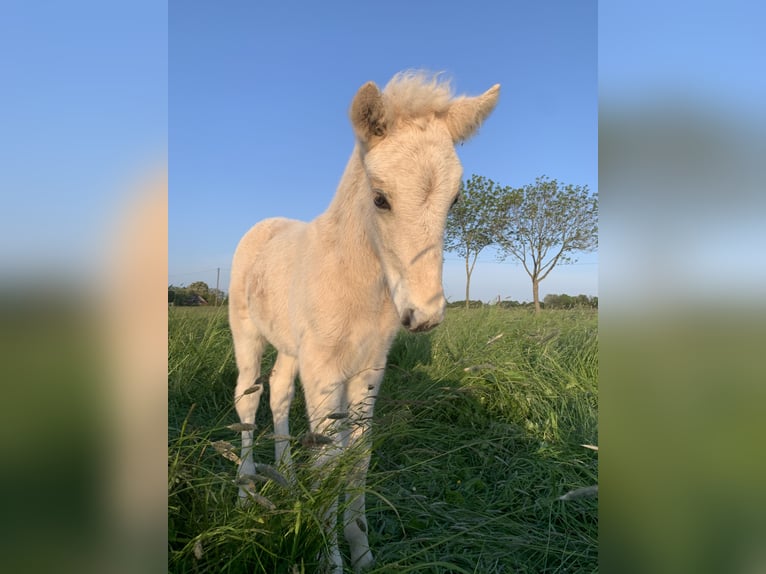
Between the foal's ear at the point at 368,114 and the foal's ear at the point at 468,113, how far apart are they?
1.24 ft

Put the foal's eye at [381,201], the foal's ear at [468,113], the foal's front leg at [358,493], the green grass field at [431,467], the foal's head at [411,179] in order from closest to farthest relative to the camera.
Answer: the green grass field at [431,467] < the foal's front leg at [358,493] < the foal's head at [411,179] < the foal's eye at [381,201] < the foal's ear at [468,113]

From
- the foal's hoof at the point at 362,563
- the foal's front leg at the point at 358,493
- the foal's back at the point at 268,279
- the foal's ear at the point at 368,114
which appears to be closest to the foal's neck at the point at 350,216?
the foal's ear at the point at 368,114

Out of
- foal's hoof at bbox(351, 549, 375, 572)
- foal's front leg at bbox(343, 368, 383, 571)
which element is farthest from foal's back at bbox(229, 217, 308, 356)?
foal's hoof at bbox(351, 549, 375, 572)

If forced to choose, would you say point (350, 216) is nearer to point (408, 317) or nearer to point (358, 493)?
point (408, 317)

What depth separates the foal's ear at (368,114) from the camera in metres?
1.68

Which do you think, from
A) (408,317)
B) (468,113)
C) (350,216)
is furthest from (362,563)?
(468,113)

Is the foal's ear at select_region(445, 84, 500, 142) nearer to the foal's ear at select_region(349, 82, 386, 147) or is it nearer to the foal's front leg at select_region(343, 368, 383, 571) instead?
the foal's ear at select_region(349, 82, 386, 147)

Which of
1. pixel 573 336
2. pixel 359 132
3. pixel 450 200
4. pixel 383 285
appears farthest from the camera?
pixel 573 336

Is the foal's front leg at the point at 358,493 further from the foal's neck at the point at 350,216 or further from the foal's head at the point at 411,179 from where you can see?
the foal's neck at the point at 350,216
